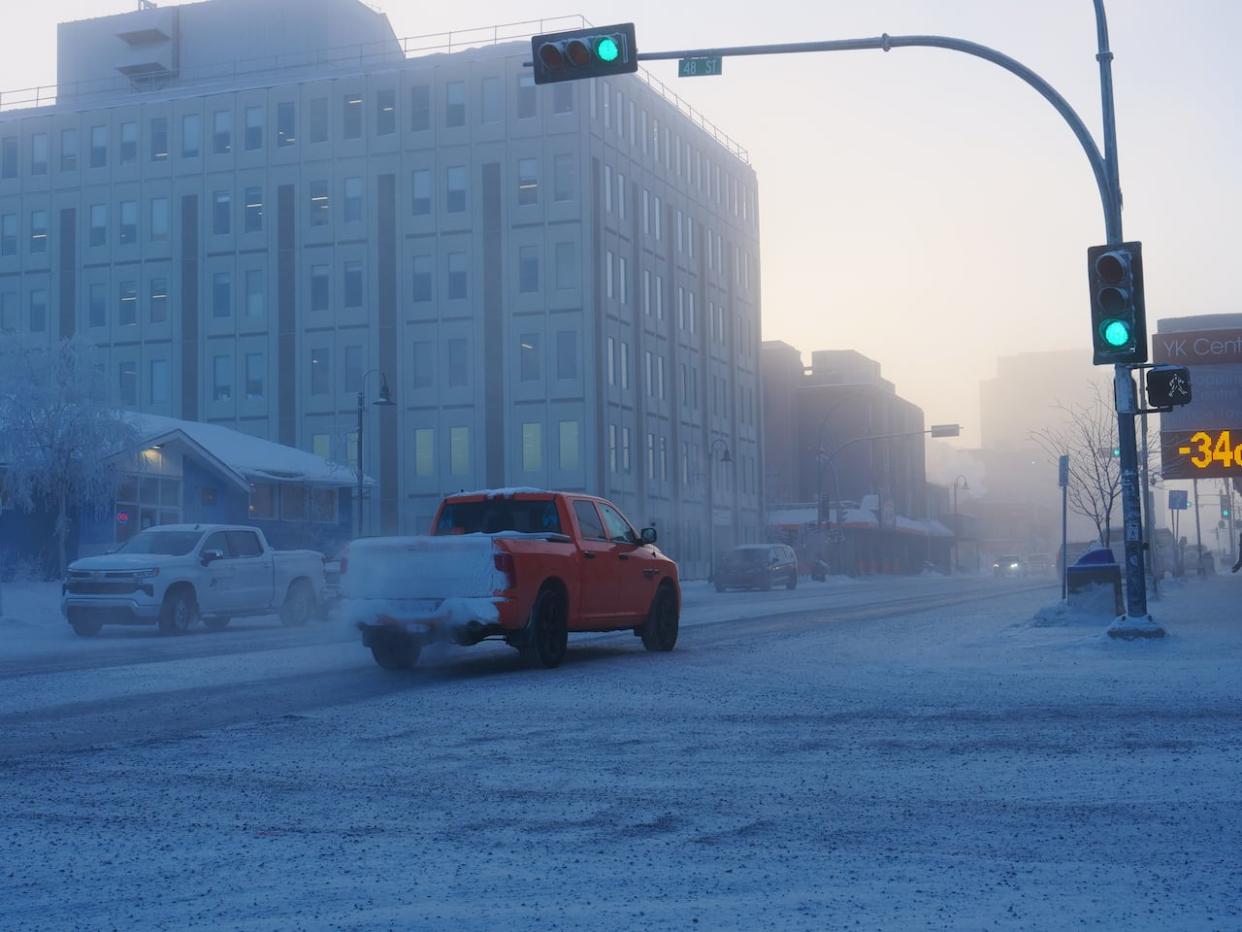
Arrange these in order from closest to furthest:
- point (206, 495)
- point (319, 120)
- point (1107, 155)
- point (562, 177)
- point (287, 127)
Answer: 1. point (1107, 155)
2. point (206, 495)
3. point (562, 177)
4. point (319, 120)
5. point (287, 127)

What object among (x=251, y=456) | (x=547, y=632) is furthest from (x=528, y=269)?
(x=547, y=632)

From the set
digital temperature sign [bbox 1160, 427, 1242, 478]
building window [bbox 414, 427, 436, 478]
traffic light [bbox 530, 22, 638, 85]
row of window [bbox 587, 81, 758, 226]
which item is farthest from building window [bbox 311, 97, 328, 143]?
traffic light [bbox 530, 22, 638, 85]

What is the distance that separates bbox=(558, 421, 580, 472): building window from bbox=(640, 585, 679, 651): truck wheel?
162 ft

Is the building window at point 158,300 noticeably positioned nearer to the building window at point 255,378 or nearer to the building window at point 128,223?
the building window at point 128,223

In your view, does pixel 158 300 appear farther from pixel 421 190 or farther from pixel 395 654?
pixel 395 654

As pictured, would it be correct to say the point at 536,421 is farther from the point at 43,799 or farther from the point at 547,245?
the point at 43,799

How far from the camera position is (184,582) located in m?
25.0

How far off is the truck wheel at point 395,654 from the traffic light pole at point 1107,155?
6.70m

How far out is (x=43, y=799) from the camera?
7.68 meters

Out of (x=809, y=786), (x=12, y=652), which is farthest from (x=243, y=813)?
(x=12, y=652)

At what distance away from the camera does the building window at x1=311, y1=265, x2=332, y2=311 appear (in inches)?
2756

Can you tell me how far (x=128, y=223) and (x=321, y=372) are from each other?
1256 cm

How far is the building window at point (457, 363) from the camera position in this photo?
6850cm

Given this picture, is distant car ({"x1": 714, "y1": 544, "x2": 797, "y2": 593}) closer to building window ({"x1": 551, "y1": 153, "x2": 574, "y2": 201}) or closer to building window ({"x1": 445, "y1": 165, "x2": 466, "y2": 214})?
building window ({"x1": 551, "y1": 153, "x2": 574, "y2": 201})
